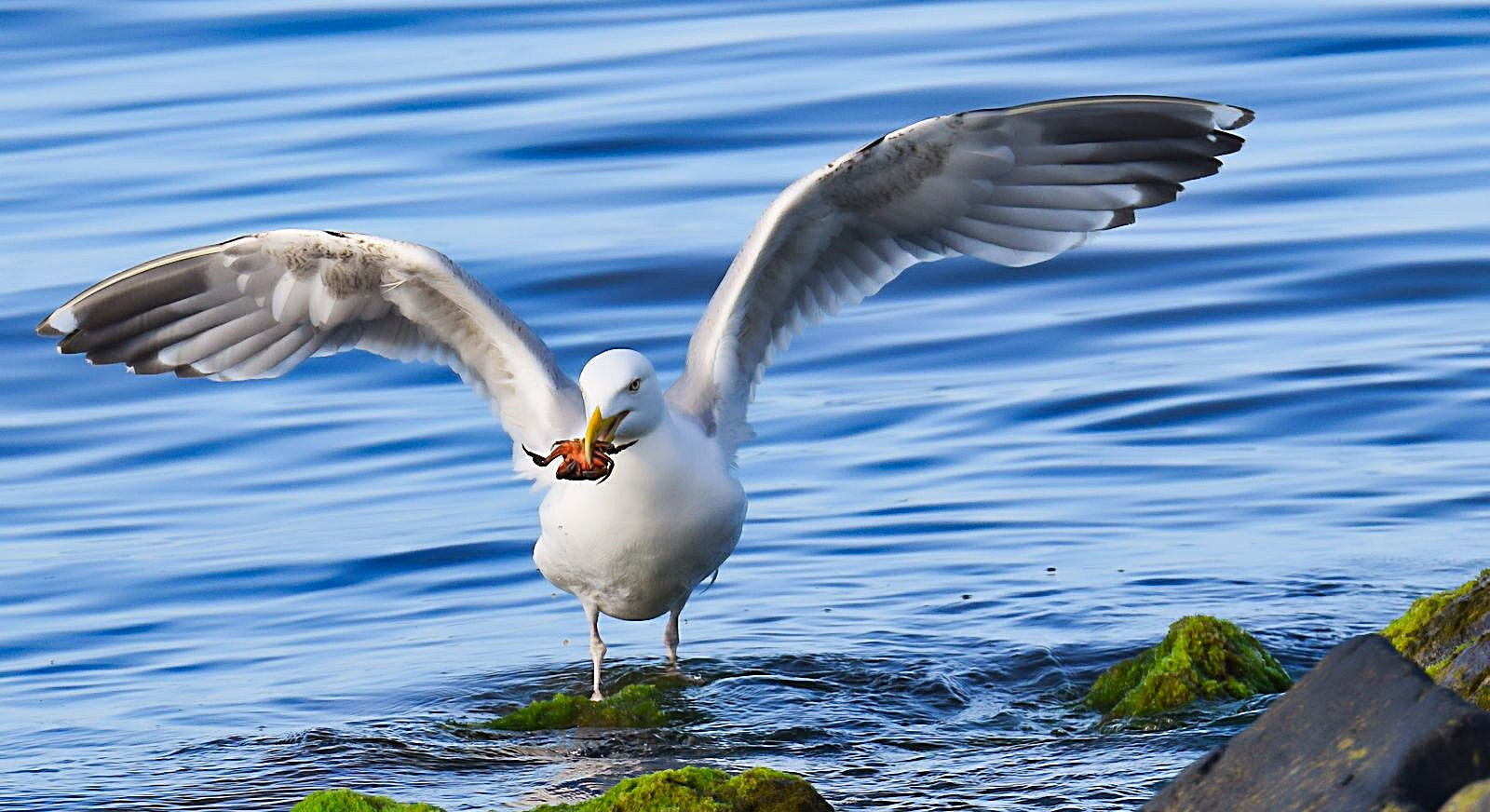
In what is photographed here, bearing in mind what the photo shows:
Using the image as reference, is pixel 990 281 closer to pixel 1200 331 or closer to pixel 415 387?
pixel 1200 331

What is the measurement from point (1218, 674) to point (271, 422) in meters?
6.39

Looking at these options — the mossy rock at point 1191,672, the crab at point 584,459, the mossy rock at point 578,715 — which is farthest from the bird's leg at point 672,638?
the mossy rock at point 1191,672

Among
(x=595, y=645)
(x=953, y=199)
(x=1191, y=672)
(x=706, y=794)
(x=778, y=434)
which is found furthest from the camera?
(x=778, y=434)

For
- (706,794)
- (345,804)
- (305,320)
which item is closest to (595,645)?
(305,320)

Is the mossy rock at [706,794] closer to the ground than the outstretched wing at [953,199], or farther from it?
closer to the ground

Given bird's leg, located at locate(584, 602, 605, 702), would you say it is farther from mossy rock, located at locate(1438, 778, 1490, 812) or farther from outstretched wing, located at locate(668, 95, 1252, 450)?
mossy rock, located at locate(1438, 778, 1490, 812)

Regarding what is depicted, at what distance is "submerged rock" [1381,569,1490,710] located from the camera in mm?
4625

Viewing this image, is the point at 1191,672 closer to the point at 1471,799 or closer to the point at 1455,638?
the point at 1455,638

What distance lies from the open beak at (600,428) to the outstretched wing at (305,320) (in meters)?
0.87

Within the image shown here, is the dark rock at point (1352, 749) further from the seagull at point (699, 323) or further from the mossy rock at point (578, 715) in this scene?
the mossy rock at point (578, 715)

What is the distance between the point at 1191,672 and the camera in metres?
6.30

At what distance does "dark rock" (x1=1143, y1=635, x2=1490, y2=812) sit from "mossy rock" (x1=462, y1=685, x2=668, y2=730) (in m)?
3.30

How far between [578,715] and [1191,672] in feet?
6.65

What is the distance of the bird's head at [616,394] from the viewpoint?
267 inches
